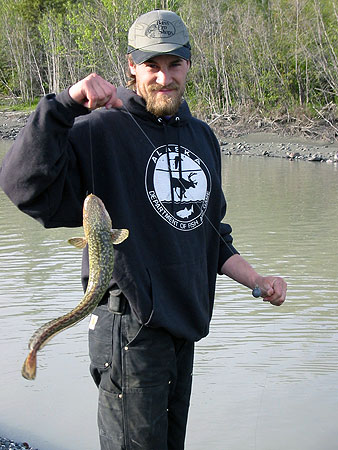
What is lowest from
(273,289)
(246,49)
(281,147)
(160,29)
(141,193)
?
(273,289)

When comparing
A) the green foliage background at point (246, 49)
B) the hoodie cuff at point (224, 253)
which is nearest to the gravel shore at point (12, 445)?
the hoodie cuff at point (224, 253)

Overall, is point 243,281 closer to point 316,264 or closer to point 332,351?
point 332,351

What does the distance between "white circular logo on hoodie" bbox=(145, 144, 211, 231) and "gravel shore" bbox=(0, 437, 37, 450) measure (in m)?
2.33

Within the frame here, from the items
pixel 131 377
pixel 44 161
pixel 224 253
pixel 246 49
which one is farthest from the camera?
pixel 246 49

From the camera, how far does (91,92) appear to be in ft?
9.34

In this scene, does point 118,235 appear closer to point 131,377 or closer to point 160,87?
point 131,377

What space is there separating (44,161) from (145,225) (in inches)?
24.2

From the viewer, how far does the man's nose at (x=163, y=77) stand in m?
3.35

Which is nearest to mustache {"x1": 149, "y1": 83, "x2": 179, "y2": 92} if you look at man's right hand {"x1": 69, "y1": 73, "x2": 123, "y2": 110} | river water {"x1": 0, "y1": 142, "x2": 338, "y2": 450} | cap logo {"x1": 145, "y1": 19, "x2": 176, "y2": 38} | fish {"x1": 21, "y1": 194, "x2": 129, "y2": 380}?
cap logo {"x1": 145, "y1": 19, "x2": 176, "y2": 38}

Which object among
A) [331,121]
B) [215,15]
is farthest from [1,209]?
[215,15]

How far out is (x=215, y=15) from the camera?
34.9 m

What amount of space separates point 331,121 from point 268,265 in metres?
21.7

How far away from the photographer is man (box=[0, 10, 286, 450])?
3223 millimetres

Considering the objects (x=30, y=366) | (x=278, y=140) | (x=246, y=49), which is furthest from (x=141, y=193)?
(x=246, y=49)
